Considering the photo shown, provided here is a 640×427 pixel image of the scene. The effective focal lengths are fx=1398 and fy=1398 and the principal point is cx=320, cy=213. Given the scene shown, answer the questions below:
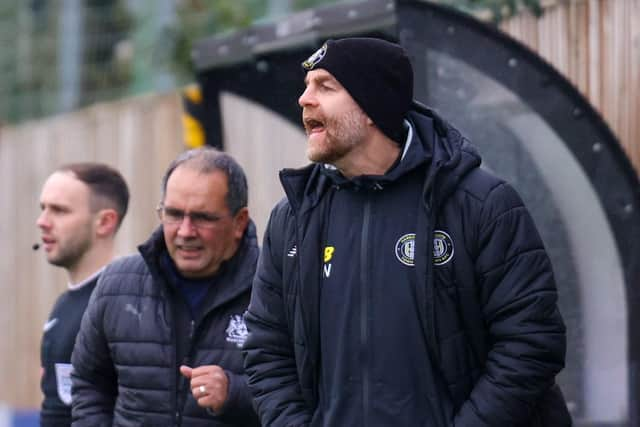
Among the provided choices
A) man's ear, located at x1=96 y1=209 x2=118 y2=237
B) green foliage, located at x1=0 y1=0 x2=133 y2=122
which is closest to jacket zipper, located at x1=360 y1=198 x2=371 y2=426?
man's ear, located at x1=96 y1=209 x2=118 y2=237

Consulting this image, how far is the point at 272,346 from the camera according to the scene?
3.86 m

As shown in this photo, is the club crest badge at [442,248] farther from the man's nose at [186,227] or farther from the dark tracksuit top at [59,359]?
the dark tracksuit top at [59,359]

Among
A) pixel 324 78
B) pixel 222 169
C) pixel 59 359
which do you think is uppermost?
pixel 324 78

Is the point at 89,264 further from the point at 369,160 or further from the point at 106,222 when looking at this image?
the point at 369,160

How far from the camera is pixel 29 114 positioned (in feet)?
37.8

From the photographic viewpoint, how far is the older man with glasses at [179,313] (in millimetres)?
4500

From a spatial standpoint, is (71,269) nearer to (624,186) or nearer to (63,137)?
(624,186)

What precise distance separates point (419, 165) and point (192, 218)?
1115 millimetres

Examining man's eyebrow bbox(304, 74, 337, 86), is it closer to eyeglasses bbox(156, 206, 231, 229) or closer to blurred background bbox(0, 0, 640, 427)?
eyeglasses bbox(156, 206, 231, 229)

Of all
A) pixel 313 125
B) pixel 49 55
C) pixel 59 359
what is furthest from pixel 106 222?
pixel 49 55

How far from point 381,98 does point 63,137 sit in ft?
20.5

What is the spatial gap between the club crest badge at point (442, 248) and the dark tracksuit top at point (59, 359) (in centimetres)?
A: 213

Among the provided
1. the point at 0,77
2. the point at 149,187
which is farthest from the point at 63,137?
the point at 0,77

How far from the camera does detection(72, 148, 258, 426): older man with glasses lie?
450 cm
